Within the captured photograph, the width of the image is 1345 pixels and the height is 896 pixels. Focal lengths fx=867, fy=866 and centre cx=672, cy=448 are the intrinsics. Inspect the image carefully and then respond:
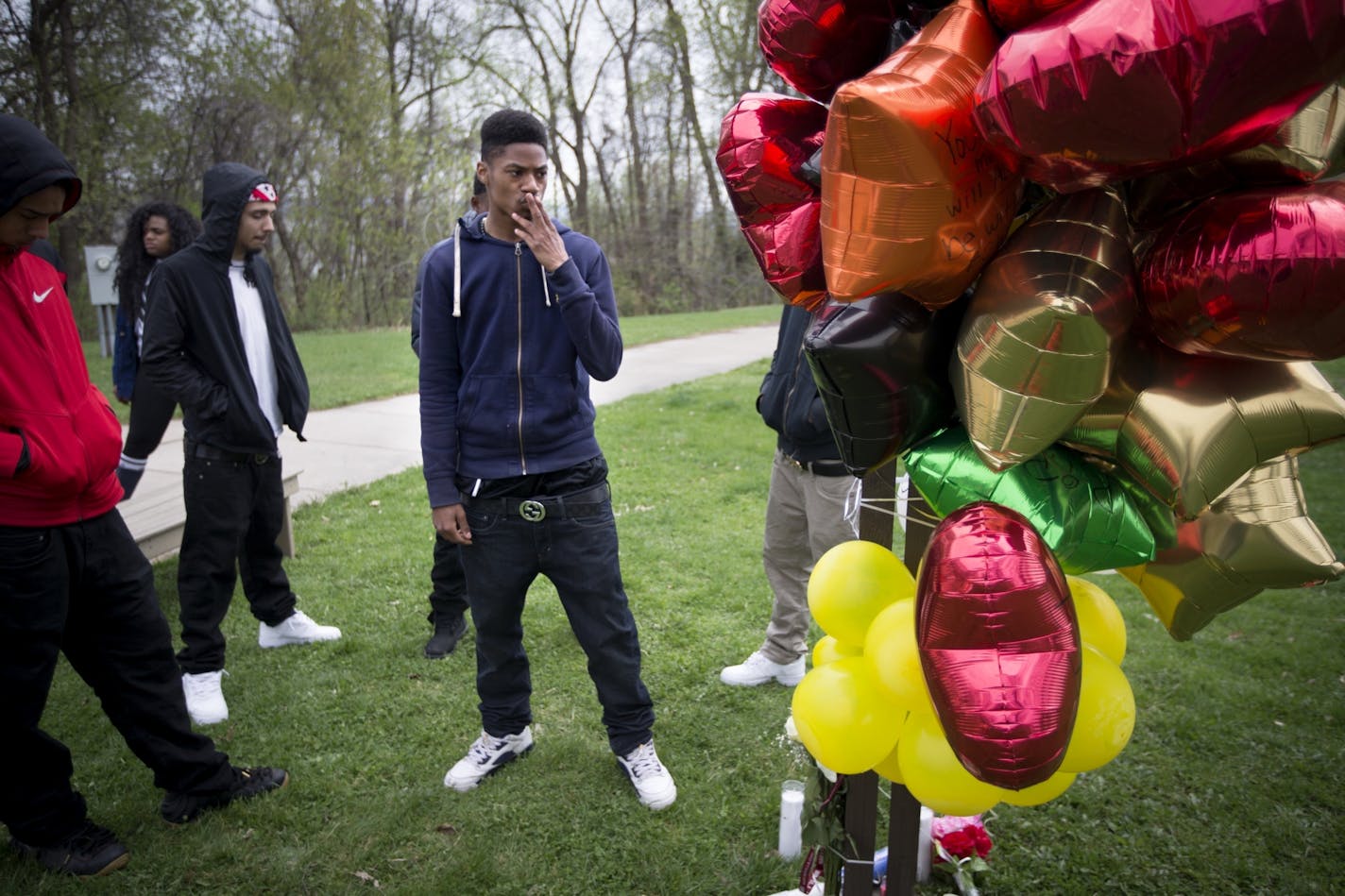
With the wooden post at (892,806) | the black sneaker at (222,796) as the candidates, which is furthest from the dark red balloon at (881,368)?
the black sneaker at (222,796)

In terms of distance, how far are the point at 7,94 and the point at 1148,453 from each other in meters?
14.7

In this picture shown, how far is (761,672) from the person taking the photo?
3484 millimetres

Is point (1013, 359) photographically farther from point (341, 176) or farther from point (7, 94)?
point (341, 176)

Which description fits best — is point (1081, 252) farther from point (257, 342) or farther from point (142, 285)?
point (142, 285)

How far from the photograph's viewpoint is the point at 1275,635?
4.10m

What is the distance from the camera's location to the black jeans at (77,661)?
2.23m

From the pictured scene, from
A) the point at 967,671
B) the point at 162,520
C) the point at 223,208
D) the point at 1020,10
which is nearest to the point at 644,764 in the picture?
the point at 967,671

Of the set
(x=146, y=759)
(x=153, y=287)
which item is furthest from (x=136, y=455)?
(x=146, y=759)

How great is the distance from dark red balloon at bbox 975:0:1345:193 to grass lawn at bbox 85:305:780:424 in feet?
23.9

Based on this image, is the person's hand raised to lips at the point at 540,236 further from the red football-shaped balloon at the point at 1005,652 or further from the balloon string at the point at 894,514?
the red football-shaped balloon at the point at 1005,652

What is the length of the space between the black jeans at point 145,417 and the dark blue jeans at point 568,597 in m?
2.27

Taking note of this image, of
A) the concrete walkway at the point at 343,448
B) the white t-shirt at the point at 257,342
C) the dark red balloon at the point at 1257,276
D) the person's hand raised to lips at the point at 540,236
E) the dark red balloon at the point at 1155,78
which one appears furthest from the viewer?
the concrete walkway at the point at 343,448

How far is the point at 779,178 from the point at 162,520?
13.1 feet

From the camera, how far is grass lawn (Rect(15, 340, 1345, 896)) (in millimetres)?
2479
